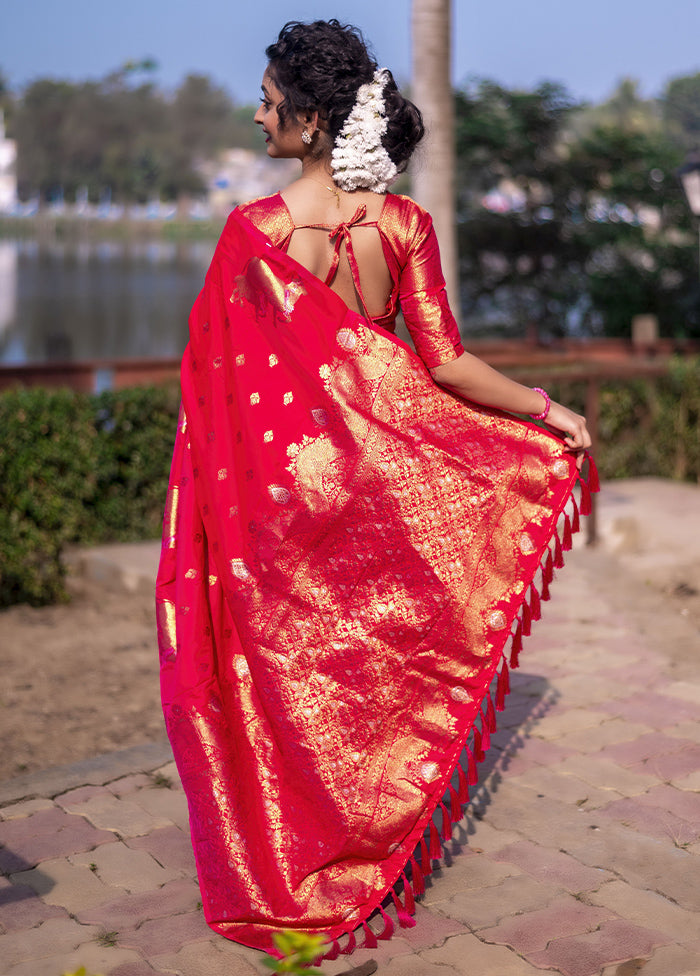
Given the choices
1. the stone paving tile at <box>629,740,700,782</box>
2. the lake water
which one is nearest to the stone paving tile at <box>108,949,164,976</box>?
the stone paving tile at <box>629,740,700,782</box>

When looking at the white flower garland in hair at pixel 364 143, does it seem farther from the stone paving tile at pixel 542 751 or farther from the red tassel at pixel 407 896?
the stone paving tile at pixel 542 751

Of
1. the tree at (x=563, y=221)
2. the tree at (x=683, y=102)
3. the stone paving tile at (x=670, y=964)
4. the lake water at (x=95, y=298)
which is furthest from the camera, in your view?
the tree at (x=683, y=102)

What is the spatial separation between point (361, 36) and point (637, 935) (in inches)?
81.5

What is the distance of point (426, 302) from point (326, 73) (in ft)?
1.73

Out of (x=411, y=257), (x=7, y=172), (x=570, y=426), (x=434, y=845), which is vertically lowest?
(x=434, y=845)

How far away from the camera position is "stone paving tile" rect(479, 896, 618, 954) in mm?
2404

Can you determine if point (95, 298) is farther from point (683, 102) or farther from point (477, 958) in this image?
point (683, 102)

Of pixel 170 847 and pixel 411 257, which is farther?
pixel 170 847

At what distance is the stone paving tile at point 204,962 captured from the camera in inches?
91.0

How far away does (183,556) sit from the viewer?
2525 mm

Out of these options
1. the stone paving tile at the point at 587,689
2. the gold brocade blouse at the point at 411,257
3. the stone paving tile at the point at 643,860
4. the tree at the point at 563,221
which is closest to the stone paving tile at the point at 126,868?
the stone paving tile at the point at 643,860

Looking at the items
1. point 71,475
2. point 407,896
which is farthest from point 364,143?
point 71,475

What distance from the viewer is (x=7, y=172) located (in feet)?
299

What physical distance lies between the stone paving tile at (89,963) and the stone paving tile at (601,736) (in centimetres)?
166
